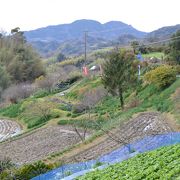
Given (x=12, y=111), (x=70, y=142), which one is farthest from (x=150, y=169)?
(x=12, y=111)

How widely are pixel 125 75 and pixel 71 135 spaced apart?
7.02m

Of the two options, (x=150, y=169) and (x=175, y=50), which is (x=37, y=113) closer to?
(x=175, y=50)

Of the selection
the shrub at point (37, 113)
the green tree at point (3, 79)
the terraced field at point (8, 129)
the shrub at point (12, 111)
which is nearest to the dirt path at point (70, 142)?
the terraced field at point (8, 129)

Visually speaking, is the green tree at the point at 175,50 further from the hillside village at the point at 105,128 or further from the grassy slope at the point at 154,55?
the grassy slope at the point at 154,55

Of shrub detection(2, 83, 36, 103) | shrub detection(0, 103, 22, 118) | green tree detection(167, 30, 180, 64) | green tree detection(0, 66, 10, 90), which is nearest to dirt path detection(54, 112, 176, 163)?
green tree detection(167, 30, 180, 64)

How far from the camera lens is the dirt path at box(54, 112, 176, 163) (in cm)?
2678

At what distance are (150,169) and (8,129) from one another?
37.1 meters

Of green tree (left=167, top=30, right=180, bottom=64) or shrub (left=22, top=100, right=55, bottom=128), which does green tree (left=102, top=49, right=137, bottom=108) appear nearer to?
green tree (left=167, top=30, right=180, bottom=64)

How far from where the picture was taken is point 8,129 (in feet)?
160

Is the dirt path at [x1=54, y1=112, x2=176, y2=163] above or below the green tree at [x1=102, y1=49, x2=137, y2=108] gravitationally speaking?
below

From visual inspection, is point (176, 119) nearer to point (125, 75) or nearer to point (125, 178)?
point (125, 75)

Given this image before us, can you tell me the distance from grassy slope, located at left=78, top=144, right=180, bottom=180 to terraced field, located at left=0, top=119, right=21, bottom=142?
2793 cm

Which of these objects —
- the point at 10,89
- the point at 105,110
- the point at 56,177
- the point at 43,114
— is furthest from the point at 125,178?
the point at 10,89

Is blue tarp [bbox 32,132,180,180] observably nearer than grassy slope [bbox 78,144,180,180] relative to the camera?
No
